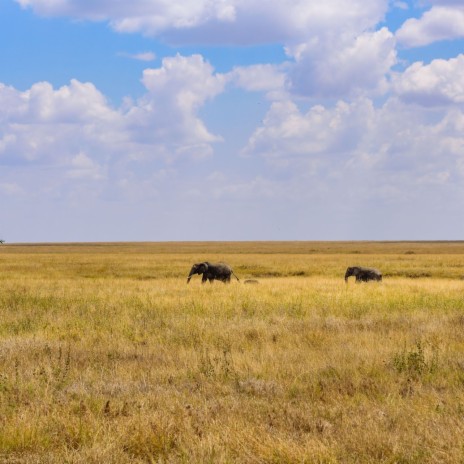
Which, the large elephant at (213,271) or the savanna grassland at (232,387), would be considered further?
the large elephant at (213,271)

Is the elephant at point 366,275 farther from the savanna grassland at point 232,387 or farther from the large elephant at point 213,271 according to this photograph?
the savanna grassland at point 232,387

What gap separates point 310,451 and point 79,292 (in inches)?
776

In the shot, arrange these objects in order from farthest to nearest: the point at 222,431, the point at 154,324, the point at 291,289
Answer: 1. the point at 291,289
2. the point at 154,324
3. the point at 222,431

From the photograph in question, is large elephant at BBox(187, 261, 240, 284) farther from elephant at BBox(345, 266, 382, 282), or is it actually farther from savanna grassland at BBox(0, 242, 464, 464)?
savanna grassland at BBox(0, 242, 464, 464)

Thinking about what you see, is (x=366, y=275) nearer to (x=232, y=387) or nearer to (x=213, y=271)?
(x=213, y=271)

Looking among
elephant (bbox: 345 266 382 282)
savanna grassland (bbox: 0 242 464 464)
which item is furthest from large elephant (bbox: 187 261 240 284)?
savanna grassland (bbox: 0 242 464 464)

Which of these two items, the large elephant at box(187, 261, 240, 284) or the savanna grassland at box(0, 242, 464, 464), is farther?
the large elephant at box(187, 261, 240, 284)

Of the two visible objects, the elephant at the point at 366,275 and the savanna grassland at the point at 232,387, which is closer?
the savanna grassland at the point at 232,387

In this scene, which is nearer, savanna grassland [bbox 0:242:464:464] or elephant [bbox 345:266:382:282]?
savanna grassland [bbox 0:242:464:464]

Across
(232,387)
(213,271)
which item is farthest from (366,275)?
(232,387)

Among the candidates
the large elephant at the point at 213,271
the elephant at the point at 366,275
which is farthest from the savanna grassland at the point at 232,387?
the elephant at the point at 366,275

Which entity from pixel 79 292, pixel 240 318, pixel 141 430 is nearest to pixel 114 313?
pixel 240 318

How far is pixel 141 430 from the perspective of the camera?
620cm

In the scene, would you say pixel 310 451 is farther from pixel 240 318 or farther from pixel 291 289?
pixel 291 289
